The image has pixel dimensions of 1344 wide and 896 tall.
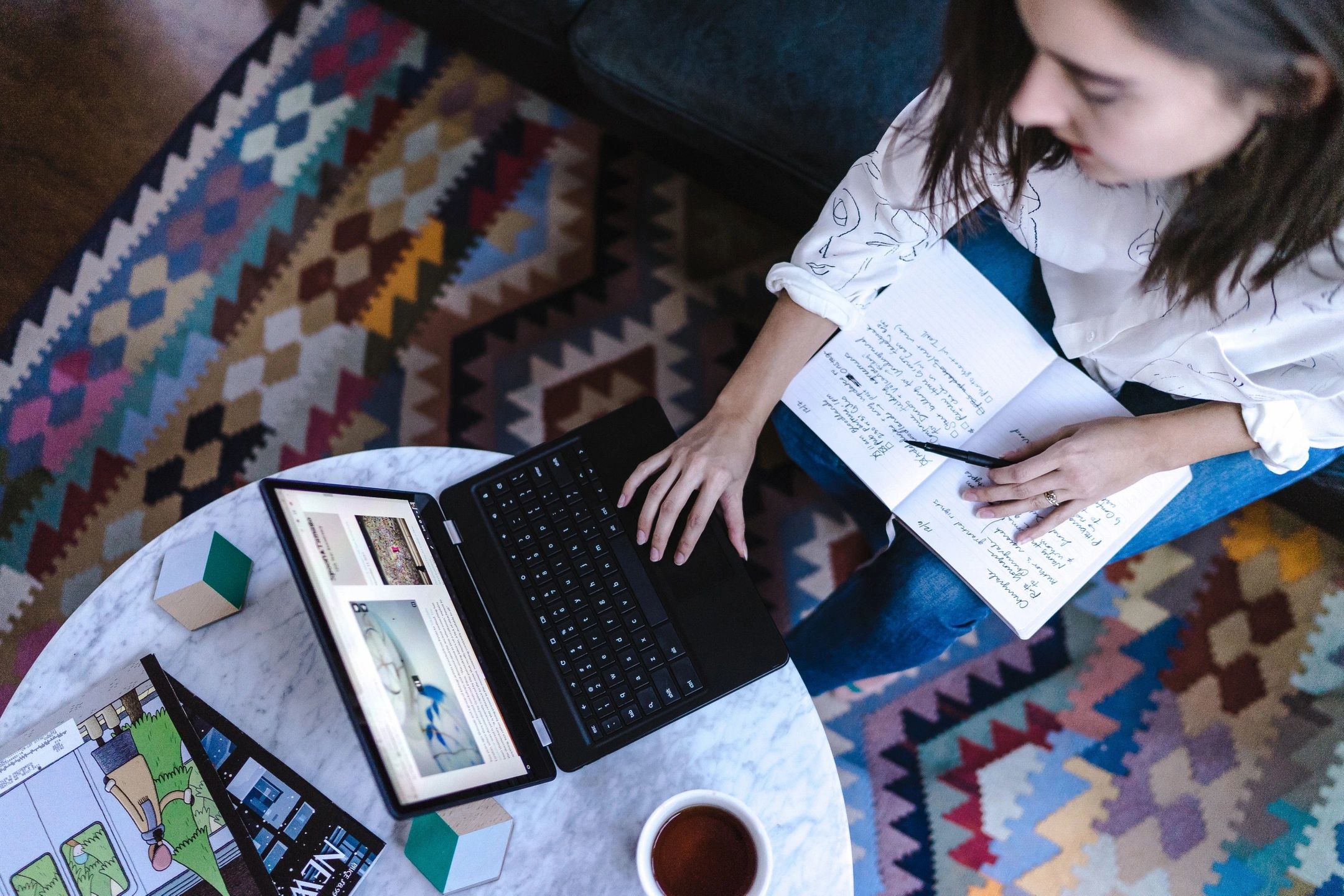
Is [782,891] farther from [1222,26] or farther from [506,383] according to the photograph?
[506,383]

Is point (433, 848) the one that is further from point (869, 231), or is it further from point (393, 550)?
point (869, 231)

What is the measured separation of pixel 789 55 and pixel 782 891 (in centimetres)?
103

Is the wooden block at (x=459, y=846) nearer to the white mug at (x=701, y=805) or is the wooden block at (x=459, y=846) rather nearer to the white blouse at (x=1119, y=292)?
the white mug at (x=701, y=805)

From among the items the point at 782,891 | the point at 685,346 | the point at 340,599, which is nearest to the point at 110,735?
the point at 340,599

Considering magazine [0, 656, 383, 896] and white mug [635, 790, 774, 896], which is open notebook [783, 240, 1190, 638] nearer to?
white mug [635, 790, 774, 896]

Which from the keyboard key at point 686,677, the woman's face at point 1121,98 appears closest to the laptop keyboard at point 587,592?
the keyboard key at point 686,677

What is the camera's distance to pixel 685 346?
1515 millimetres

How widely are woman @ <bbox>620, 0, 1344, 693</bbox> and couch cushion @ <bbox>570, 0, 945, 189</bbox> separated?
0.91 ft

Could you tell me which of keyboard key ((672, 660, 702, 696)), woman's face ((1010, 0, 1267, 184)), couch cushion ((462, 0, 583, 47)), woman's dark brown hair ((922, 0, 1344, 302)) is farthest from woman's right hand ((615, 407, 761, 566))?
couch cushion ((462, 0, 583, 47))

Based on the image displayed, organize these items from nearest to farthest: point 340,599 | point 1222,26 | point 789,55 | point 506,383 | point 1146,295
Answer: point 1222,26 < point 340,599 < point 1146,295 < point 789,55 < point 506,383

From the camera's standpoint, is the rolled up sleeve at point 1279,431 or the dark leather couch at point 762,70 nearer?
the rolled up sleeve at point 1279,431

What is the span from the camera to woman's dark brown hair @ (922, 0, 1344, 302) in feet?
1.61

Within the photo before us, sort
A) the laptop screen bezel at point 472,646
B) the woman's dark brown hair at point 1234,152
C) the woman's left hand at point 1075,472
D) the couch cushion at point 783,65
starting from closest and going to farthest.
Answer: the woman's dark brown hair at point 1234,152 < the laptop screen bezel at point 472,646 < the woman's left hand at point 1075,472 < the couch cushion at point 783,65

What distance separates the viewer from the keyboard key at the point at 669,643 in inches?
33.0
